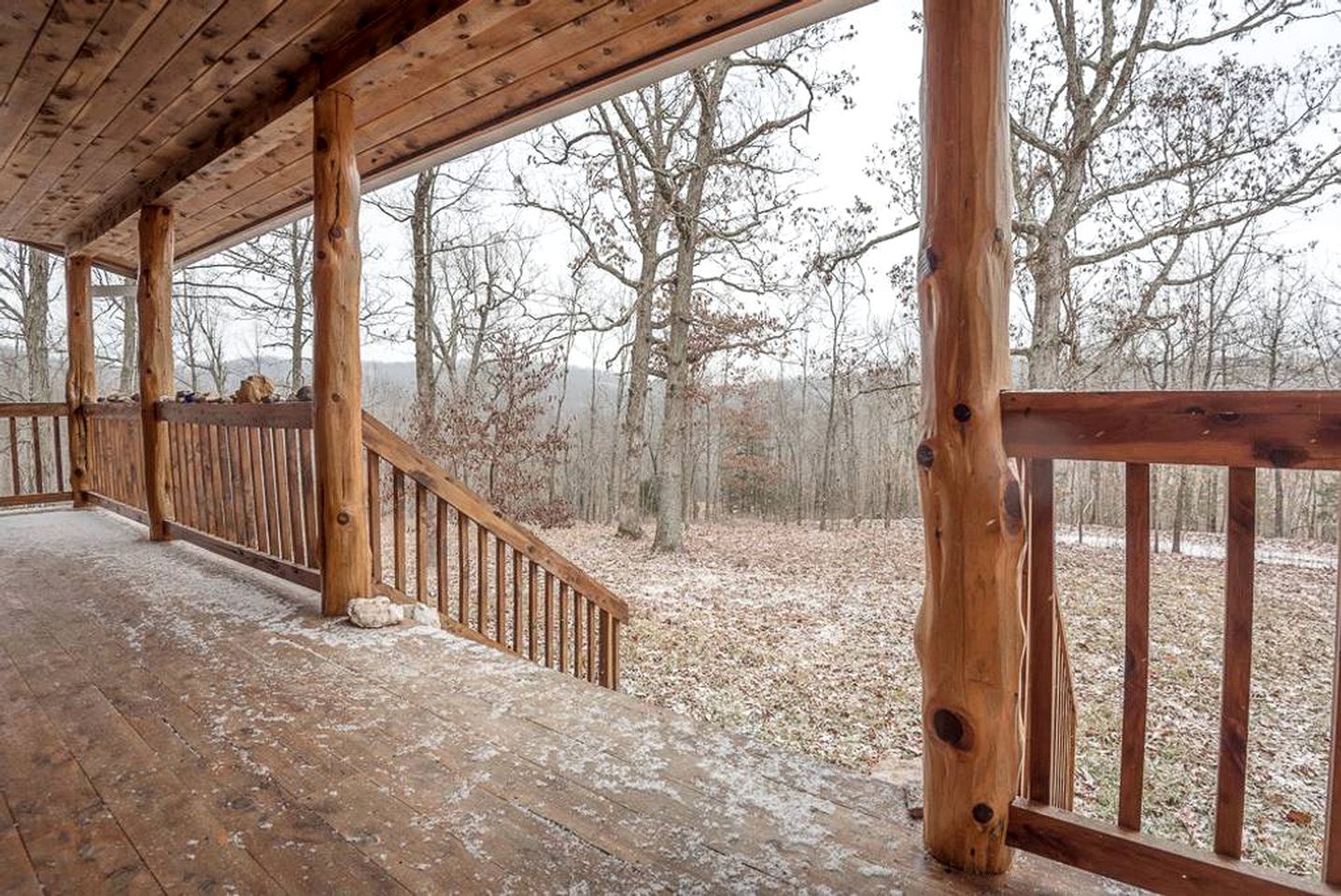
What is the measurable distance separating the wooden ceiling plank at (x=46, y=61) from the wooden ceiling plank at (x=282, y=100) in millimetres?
661

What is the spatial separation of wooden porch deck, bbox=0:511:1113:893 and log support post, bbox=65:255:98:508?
4.19 m

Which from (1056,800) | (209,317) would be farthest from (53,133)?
(209,317)

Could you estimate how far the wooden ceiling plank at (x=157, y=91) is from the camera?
2575mm

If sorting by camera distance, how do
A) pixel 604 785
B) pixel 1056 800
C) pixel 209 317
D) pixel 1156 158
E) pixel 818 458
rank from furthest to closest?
pixel 818 458 < pixel 209 317 < pixel 1156 158 < pixel 1056 800 < pixel 604 785

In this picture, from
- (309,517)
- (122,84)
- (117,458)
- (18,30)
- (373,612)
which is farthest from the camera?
(117,458)

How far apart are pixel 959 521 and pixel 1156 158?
8.76 meters

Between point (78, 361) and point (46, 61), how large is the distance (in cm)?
394

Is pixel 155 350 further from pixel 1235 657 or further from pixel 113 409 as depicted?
pixel 1235 657

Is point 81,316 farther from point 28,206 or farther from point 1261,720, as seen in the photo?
point 1261,720

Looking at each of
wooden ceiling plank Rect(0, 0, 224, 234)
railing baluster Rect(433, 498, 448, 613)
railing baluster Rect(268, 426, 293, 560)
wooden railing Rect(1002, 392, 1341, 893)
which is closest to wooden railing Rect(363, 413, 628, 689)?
railing baluster Rect(433, 498, 448, 613)

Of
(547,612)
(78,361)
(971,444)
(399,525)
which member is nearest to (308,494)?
(399,525)

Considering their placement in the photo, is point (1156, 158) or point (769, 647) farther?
point (1156, 158)

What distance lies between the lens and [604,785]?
1699 millimetres

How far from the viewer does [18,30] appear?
2.67m
